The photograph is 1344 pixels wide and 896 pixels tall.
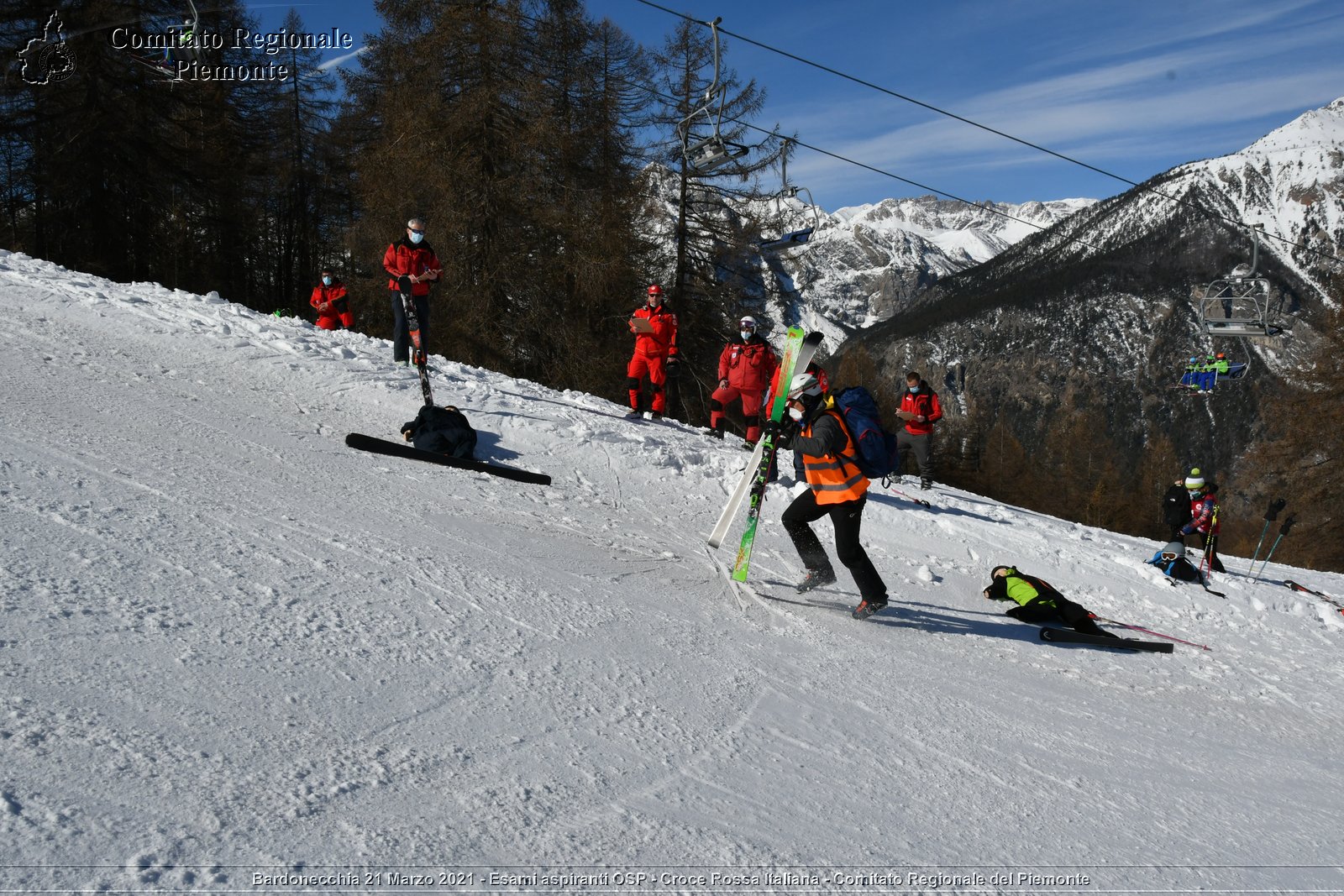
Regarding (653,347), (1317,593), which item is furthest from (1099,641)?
(653,347)

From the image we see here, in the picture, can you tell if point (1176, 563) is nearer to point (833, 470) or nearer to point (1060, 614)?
point (1060, 614)

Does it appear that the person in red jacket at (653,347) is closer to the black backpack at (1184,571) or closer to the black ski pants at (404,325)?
the black ski pants at (404,325)

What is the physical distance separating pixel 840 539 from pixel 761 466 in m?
0.89

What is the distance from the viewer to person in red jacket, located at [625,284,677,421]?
12.1 meters

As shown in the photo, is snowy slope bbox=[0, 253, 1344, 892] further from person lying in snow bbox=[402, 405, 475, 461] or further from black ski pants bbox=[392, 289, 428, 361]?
black ski pants bbox=[392, 289, 428, 361]

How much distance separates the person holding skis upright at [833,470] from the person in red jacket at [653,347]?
608cm

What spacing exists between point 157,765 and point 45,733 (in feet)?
1.34

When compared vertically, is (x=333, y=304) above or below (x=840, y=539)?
above

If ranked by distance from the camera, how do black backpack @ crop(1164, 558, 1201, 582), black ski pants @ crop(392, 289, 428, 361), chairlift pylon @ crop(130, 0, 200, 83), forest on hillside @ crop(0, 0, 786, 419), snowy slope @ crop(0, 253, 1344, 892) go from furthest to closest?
forest on hillside @ crop(0, 0, 786, 419) < chairlift pylon @ crop(130, 0, 200, 83) < black ski pants @ crop(392, 289, 428, 361) < black backpack @ crop(1164, 558, 1201, 582) < snowy slope @ crop(0, 253, 1344, 892)

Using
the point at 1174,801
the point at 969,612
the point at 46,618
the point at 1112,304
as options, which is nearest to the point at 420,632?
the point at 46,618

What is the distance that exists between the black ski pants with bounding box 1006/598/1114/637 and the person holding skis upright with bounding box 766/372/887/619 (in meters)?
1.86

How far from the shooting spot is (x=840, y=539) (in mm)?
6012

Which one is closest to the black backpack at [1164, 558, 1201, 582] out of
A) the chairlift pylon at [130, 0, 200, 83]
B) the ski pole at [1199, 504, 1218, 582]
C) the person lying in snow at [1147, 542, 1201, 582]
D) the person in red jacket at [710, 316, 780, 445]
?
the person lying in snow at [1147, 542, 1201, 582]

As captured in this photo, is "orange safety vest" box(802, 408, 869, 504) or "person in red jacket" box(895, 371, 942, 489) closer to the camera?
"orange safety vest" box(802, 408, 869, 504)
